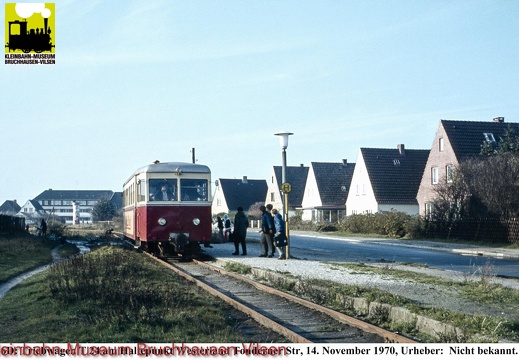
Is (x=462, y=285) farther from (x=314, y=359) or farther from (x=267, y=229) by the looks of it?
(x=267, y=229)

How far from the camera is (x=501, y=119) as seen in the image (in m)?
57.2

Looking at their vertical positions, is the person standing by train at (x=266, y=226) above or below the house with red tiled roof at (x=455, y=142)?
below

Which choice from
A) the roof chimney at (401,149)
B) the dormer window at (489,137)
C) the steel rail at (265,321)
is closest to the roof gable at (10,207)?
the roof chimney at (401,149)

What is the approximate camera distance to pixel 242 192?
10138 cm

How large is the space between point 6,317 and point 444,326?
7.33 metres

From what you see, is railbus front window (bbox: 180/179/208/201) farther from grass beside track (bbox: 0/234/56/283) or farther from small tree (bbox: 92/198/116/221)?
small tree (bbox: 92/198/116/221)

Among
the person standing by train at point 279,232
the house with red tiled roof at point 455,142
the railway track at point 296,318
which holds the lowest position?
the railway track at point 296,318

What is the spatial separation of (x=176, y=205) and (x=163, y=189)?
2.25 feet

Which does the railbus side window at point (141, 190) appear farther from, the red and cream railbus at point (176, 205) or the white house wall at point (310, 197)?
the white house wall at point (310, 197)

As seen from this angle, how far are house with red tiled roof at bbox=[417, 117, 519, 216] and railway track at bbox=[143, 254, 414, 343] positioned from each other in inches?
1466

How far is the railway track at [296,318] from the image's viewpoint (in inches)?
354

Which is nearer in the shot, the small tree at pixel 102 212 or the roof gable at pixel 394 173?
the roof gable at pixel 394 173

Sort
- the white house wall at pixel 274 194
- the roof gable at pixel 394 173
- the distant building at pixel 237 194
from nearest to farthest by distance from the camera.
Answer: the roof gable at pixel 394 173
the white house wall at pixel 274 194
the distant building at pixel 237 194

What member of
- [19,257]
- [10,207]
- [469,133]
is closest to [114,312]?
[19,257]
